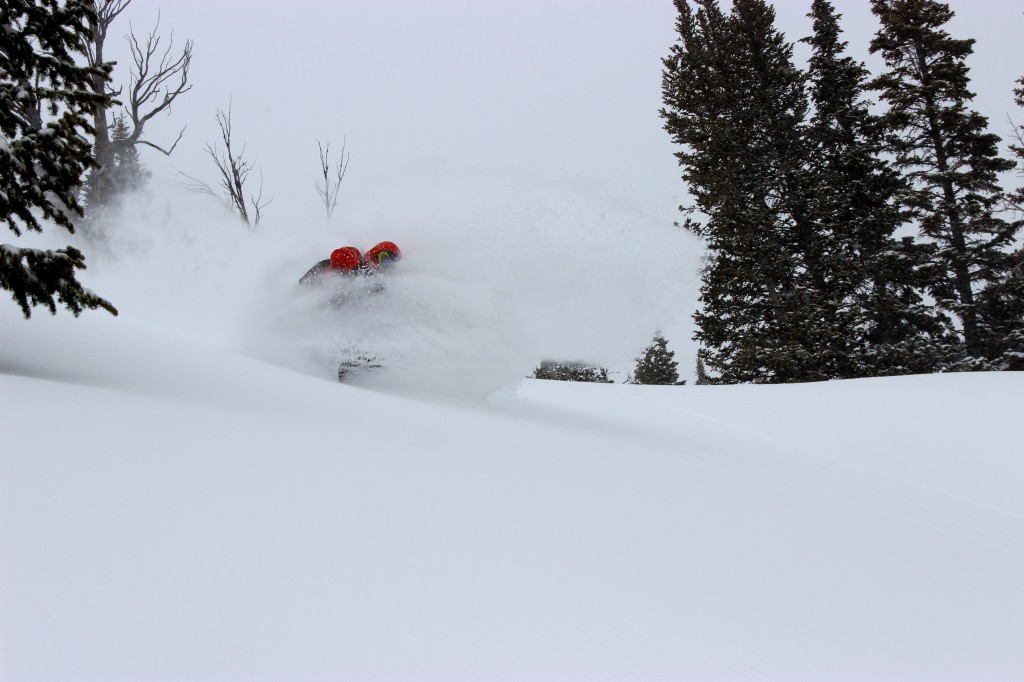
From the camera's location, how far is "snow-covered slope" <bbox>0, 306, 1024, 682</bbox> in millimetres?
1211

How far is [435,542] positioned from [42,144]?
3588 mm

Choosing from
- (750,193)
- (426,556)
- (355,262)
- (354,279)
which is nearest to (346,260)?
(355,262)

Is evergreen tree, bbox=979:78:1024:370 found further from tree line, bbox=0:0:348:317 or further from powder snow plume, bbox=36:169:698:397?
tree line, bbox=0:0:348:317

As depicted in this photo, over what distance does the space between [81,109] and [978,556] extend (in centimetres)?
558

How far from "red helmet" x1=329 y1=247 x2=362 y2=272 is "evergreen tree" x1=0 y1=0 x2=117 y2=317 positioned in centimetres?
221

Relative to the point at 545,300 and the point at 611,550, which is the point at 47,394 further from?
the point at 545,300

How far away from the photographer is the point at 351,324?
18.9 ft

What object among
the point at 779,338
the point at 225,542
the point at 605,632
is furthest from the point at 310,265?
the point at 779,338

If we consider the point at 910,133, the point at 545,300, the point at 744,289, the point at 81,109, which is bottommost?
the point at 545,300

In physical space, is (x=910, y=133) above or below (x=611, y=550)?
above

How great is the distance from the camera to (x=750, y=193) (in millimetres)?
16547

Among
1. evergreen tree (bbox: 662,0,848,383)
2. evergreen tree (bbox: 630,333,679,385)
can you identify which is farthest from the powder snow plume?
evergreen tree (bbox: 630,333,679,385)

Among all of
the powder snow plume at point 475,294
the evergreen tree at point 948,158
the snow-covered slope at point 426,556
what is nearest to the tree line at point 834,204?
the evergreen tree at point 948,158

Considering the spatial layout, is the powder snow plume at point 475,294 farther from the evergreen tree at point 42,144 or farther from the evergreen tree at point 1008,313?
the evergreen tree at point 1008,313
